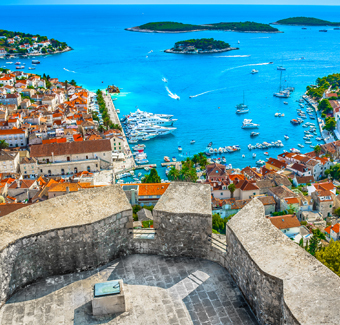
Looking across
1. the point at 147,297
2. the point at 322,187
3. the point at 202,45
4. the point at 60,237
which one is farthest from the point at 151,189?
the point at 202,45

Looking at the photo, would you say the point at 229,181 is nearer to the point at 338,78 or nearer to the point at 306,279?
the point at 306,279

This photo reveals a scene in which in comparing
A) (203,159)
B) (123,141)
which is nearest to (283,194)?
(203,159)

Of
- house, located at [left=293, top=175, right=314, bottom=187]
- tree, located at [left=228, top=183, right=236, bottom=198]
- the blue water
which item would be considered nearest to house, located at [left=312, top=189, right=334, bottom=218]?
house, located at [left=293, top=175, right=314, bottom=187]

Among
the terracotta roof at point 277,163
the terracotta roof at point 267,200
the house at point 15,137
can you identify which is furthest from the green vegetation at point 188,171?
the house at point 15,137

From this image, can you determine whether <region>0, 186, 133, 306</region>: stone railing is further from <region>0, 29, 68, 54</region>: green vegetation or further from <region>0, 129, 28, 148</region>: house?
<region>0, 29, 68, 54</region>: green vegetation

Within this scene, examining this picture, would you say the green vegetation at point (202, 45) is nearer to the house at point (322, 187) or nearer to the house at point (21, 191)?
the house at point (322, 187)
